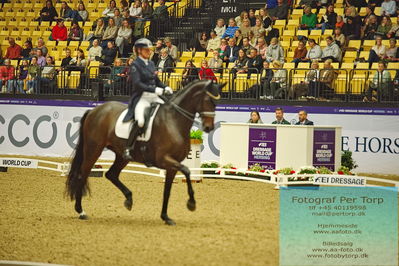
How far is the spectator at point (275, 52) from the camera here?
73.5 feet

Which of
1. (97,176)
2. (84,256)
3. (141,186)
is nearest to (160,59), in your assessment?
(97,176)

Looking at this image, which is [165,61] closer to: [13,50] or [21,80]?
[21,80]

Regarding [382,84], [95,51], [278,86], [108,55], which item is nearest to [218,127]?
[278,86]

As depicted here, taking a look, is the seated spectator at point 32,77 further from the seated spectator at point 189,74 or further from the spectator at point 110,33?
the seated spectator at point 189,74

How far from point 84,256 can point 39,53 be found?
18451 millimetres

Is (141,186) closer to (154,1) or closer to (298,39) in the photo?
(298,39)

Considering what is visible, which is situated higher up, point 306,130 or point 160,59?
point 160,59

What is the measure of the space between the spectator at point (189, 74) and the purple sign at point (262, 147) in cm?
476

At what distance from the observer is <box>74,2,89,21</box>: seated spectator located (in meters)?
29.5

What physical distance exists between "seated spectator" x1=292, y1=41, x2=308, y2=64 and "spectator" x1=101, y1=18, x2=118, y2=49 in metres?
7.30

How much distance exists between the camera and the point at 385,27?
873 inches

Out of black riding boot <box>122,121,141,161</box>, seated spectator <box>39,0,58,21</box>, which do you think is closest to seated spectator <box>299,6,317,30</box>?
seated spectator <box>39,0,58,21</box>

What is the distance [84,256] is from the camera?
9.29m

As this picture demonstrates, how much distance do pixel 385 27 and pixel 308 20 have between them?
2.64 metres
